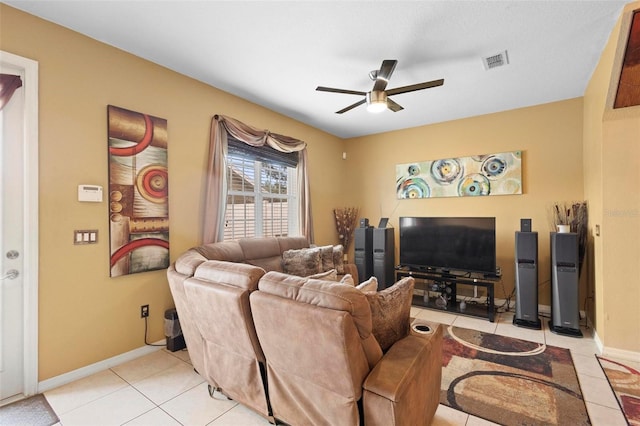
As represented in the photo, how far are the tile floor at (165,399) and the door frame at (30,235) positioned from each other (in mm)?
252

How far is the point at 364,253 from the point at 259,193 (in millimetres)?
1890

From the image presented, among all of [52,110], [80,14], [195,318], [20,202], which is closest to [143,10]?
[80,14]

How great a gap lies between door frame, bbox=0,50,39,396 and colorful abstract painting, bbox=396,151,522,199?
4.46m

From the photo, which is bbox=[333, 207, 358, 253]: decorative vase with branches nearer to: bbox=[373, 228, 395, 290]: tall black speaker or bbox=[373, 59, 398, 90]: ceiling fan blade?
bbox=[373, 228, 395, 290]: tall black speaker

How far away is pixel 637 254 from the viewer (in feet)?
8.40

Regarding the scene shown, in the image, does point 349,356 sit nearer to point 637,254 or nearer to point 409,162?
point 637,254

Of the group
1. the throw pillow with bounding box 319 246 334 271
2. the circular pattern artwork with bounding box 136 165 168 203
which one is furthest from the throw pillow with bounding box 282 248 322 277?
the circular pattern artwork with bounding box 136 165 168 203

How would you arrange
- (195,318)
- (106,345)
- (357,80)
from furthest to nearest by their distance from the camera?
(357,80) < (106,345) < (195,318)

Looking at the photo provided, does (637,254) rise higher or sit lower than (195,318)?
higher

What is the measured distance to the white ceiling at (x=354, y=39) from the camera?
208cm

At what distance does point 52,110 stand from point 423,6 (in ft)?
9.50

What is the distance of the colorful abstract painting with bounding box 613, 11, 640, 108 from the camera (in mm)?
2149

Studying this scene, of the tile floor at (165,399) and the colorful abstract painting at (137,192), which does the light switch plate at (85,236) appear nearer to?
the colorful abstract painting at (137,192)

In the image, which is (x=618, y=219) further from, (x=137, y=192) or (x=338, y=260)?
(x=137, y=192)
